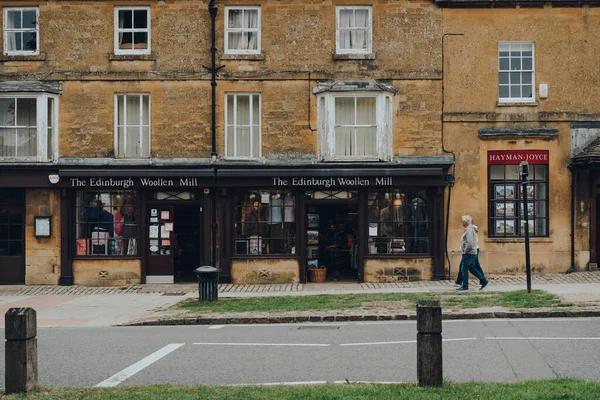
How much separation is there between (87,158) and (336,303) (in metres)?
9.42

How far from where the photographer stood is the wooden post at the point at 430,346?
8.20 meters

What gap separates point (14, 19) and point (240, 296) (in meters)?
10.7

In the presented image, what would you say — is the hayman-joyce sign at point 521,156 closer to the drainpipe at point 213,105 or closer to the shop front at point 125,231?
the drainpipe at point 213,105

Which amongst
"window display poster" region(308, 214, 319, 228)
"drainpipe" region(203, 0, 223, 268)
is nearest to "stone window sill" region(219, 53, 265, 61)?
"drainpipe" region(203, 0, 223, 268)

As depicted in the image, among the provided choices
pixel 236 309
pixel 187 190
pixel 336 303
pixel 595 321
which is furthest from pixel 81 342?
pixel 187 190

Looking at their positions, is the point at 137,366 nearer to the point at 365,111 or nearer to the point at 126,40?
the point at 365,111

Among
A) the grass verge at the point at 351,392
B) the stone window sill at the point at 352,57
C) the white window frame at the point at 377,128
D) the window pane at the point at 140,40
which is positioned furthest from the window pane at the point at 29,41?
the grass verge at the point at 351,392

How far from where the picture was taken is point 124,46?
23.0 metres

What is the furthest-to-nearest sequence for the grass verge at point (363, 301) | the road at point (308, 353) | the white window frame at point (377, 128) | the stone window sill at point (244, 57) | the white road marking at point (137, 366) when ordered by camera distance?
the stone window sill at point (244, 57), the white window frame at point (377, 128), the grass verge at point (363, 301), the road at point (308, 353), the white road marking at point (137, 366)

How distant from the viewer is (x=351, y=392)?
7.98 metres

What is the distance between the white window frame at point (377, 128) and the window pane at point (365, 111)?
180 millimetres

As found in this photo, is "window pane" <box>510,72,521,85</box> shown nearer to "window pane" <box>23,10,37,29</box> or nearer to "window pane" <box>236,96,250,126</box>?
"window pane" <box>236,96,250,126</box>

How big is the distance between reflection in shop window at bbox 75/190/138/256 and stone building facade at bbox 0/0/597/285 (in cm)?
4

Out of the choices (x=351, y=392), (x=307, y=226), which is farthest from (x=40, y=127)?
(x=351, y=392)
